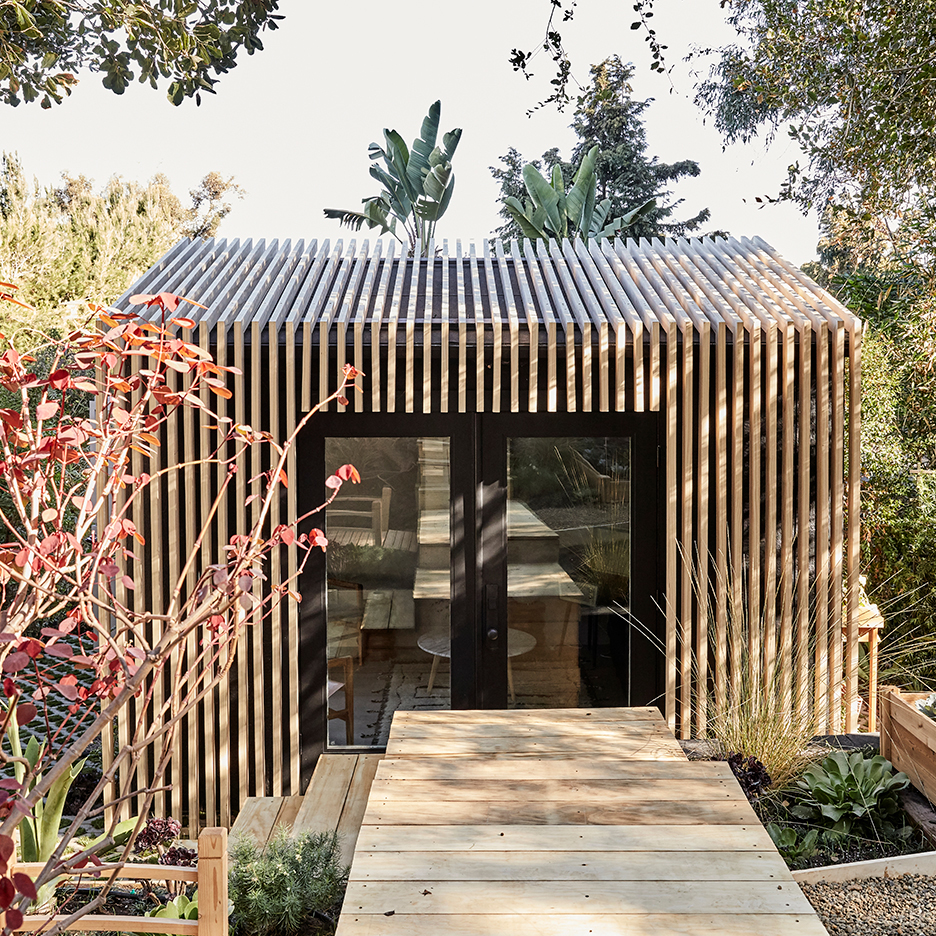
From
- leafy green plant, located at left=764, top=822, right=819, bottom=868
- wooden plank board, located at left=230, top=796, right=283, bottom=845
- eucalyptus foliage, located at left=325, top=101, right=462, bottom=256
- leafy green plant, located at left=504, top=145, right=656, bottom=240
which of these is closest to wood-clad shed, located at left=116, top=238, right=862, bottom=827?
wooden plank board, located at left=230, top=796, right=283, bottom=845

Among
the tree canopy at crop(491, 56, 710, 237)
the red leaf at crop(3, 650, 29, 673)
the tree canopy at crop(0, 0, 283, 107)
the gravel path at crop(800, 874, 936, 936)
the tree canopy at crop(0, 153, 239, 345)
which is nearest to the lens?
the red leaf at crop(3, 650, 29, 673)

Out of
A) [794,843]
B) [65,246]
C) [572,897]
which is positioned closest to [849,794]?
[794,843]

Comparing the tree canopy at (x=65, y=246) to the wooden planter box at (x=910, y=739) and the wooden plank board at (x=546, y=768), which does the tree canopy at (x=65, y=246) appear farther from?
the wooden planter box at (x=910, y=739)

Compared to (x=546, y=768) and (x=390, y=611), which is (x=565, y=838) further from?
(x=390, y=611)

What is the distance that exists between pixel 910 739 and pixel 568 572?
191 cm

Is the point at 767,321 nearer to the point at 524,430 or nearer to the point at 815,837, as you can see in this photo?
the point at 524,430

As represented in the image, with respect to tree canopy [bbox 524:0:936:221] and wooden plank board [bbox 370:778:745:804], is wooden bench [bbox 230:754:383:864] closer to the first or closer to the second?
wooden plank board [bbox 370:778:745:804]

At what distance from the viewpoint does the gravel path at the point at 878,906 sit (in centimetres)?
310

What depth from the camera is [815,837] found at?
12.2ft

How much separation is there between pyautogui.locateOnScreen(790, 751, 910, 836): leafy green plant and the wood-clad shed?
25.7 inches

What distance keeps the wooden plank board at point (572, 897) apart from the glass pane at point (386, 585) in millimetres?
2314

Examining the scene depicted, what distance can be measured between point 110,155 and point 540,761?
22943mm

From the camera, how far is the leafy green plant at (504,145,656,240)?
50.3 feet

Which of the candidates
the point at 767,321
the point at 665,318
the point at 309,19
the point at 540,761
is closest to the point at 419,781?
the point at 540,761
